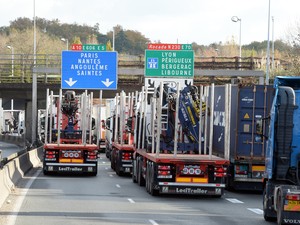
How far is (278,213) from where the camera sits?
58.0 feet

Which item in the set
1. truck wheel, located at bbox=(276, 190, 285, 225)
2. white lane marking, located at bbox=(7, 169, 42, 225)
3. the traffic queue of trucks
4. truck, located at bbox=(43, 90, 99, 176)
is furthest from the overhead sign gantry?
truck wheel, located at bbox=(276, 190, 285, 225)

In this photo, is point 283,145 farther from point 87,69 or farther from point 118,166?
point 87,69

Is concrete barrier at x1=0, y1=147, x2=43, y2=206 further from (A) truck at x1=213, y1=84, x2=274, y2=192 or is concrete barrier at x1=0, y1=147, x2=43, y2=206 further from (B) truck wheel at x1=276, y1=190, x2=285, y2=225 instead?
(B) truck wheel at x1=276, y1=190, x2=285, y2=225

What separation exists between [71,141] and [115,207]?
1716 centimetres

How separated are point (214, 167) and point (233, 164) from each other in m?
2.65

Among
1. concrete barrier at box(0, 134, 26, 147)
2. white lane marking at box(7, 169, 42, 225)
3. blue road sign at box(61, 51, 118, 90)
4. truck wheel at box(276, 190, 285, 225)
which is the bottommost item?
concrete barrier at box(0, 134, 26, 147)

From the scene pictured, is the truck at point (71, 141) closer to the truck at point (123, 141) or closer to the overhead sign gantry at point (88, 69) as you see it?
the truck at point (123, 141)

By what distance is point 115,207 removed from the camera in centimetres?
2261

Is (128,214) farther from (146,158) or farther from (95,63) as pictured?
(95,63)

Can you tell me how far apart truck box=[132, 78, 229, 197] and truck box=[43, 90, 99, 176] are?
3.54 m

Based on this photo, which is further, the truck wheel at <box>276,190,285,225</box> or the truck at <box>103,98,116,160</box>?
the truck at <box>103,98,116,160</box>

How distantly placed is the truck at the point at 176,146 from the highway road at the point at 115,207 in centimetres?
47

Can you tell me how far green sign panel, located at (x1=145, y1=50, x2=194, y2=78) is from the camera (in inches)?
1855

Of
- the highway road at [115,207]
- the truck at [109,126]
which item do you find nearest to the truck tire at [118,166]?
the highway road at [115,207]
